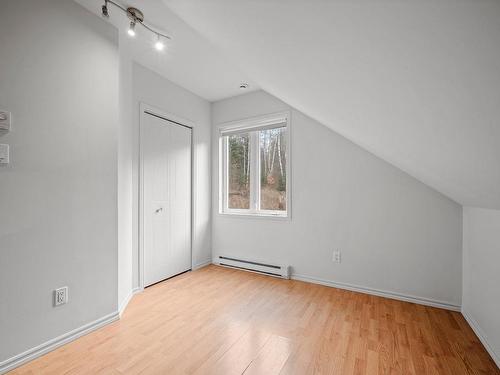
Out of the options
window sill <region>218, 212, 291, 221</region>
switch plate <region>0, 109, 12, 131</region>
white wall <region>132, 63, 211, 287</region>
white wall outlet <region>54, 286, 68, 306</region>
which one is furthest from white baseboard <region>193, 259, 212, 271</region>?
switch plate <region>0, 109, 12, 131</region>

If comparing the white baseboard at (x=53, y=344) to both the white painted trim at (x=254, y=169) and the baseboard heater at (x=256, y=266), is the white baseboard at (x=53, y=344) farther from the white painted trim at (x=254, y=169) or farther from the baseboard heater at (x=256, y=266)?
the white painted trim at (x=254, y=169)

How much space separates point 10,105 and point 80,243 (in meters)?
0.99

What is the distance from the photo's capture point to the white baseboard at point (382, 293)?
224 cm

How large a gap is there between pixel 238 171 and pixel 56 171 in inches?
86.7

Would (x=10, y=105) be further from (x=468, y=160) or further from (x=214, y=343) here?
(x=468, y=160)

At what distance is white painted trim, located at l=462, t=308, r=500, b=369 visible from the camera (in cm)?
153

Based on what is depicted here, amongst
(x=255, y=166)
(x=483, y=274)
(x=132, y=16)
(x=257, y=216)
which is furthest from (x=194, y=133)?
(x=483, y=274)

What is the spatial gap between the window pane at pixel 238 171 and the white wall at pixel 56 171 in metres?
1.77

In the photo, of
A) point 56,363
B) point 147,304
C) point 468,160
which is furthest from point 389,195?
point 56,363

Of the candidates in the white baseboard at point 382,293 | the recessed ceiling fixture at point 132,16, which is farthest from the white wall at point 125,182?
the white baseboard at point 382,293

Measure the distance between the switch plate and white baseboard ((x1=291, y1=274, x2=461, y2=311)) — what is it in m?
2.89

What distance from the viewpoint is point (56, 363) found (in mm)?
1513

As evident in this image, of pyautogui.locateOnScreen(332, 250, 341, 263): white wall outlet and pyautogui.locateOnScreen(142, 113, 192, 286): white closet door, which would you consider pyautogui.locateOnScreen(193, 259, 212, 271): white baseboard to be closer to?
pyautogui.locateOnScreen(142, 113, 192, 286): white closet door

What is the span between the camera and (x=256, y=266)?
3.16 metres
